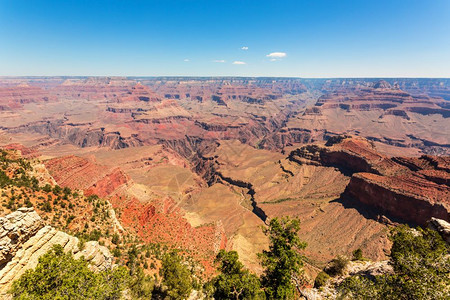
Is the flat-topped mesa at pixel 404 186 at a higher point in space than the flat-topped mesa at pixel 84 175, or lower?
lower

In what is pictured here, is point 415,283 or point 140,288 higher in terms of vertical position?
point 415,283

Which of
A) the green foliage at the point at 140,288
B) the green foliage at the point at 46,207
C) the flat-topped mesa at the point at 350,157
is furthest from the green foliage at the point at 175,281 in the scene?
the flat-topped mesa at the point at 350,157

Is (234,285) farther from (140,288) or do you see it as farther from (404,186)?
(404,186)

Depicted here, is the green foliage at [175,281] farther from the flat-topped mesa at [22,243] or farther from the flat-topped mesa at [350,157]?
the flat-topped mesa at [350,157]

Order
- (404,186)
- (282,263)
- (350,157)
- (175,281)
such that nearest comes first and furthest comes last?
(175,281)
(282,263)
(404,186)
(350,157)

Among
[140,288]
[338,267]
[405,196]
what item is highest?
[140,288]

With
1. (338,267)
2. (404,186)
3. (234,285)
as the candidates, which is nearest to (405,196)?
(404,186)

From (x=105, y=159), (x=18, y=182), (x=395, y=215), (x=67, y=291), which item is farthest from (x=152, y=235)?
(x=105, y=159)
